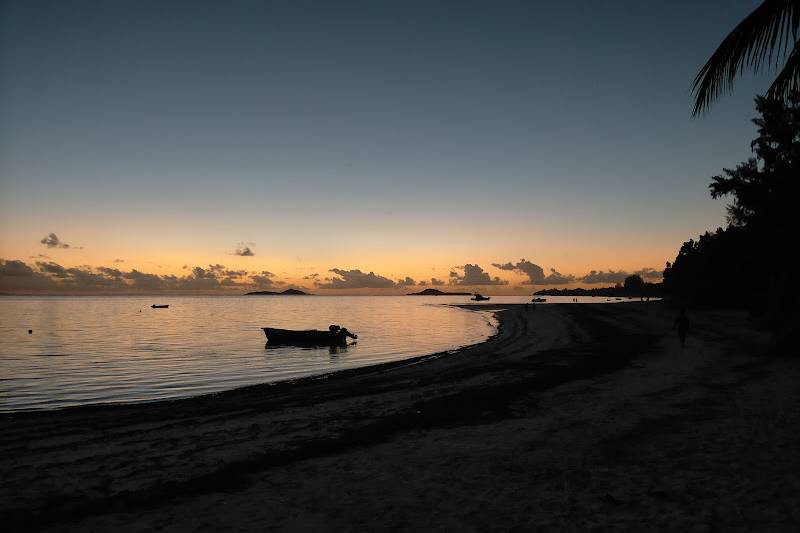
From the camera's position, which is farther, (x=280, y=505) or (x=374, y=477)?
(x=374, y=477)

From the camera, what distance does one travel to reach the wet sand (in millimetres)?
6797

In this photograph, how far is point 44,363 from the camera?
33406 millimetres

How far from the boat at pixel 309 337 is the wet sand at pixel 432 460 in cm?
2539

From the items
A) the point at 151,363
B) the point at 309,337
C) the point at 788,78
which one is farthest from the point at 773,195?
the point at 151,363

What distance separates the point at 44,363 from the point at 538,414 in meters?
33.9

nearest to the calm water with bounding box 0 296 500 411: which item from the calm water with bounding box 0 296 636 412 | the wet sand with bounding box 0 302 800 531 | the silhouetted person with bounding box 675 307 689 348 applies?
the calm water with bounding box 0 296 636 412

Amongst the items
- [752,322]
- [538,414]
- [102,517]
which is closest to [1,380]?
[102,517]

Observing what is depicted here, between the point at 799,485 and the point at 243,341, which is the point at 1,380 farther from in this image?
the point at 799,485

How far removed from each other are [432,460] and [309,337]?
122 feet

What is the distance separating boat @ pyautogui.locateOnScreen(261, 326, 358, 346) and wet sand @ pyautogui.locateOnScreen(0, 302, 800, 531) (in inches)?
1000

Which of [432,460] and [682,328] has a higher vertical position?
[682,328]

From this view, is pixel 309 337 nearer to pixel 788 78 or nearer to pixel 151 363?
pixel 151 363

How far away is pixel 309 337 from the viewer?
4534 centimetres

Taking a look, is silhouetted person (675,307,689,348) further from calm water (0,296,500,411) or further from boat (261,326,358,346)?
boat (261,326,358,346)
